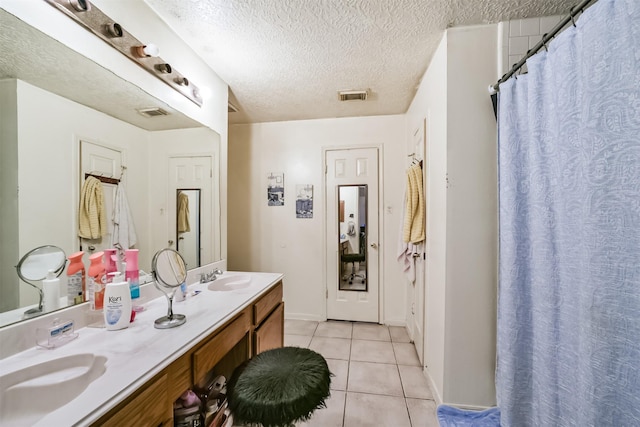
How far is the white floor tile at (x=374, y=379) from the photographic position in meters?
1.85

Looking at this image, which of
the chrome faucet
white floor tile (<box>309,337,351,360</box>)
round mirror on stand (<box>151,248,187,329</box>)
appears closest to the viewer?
round mirror on stand (<box>151,248,187,329</box>)

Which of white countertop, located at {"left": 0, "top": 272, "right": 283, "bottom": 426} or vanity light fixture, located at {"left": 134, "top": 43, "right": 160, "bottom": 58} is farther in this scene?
vanity light fixture, located at {"left": 134, "top": 43, "right": 160, "bottom": 58}

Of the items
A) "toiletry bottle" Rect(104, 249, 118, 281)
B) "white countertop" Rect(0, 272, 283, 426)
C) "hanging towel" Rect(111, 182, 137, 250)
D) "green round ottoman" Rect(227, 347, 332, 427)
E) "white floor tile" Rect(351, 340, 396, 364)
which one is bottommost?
"white floor tile" Rect(351, 340, 396, 364)

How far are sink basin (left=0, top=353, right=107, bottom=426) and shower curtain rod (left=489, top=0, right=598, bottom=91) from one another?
2.13 metres

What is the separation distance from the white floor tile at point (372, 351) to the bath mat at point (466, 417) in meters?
0.70

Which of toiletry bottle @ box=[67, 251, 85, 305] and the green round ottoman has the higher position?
toiletry bottle @ box=[67, 251, 85, 305]

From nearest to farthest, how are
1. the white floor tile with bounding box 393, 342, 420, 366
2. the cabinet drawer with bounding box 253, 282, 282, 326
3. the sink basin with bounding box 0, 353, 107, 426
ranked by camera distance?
the sink basin with bounding box 0, 353, 107, 426 < the cabinet drawer with bounding box 253, 282, 282, 326 < the white floor tile with bounding box 393, 342, 420, 366

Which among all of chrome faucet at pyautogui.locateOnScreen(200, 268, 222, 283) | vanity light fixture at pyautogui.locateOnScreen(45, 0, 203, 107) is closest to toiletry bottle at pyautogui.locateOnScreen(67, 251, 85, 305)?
chrome faucet at pyautogui.locateOnScreen(200, 268, 222, 283)

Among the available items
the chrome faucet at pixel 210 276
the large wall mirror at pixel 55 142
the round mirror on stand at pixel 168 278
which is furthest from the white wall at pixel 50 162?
the chrome faucet at pixel 210 276

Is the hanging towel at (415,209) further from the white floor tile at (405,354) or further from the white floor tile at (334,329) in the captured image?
the white floor tile at (334,329)

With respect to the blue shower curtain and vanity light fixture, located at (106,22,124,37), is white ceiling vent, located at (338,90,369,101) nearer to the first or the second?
the blue shower curtain

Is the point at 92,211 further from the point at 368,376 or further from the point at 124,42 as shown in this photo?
the point at 368,376

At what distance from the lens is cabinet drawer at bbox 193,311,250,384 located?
3.20ft

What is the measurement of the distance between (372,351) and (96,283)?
2.26 meters
